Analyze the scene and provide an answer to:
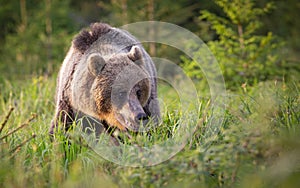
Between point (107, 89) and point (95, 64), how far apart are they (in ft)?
0.92

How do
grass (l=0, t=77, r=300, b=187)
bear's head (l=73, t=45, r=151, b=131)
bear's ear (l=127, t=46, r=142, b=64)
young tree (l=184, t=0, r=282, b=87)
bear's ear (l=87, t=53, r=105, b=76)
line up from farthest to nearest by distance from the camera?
young tree (l=184, t=0, r=282, b=87) < bear's ear (l=127, t=46, r=142, b=64) < bear's ear (l=87, t=53, r=105, b=76) < bear's head (l=73, t=45, r=151, b=131) < grass (l=0, t=77, r=300, b=187)

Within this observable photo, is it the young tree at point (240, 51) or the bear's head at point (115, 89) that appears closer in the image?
the bear's head at point (115, 89)

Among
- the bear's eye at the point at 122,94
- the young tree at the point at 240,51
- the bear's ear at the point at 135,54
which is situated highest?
the bear's ear at the point at 135,54

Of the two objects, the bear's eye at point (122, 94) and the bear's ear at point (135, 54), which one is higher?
the bear's ear at point (135, 54)

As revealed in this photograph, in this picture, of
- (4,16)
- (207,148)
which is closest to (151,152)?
(207,148)

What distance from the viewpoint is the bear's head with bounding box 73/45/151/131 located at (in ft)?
15.1

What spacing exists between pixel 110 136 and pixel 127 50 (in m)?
1.17

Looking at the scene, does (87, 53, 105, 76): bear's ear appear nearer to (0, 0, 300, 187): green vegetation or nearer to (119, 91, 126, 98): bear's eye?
(119, 91, 126, 98): bear's eye

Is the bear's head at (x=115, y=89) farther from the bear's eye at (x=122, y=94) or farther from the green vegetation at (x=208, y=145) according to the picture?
the green vegetation at (x=208, y=145)

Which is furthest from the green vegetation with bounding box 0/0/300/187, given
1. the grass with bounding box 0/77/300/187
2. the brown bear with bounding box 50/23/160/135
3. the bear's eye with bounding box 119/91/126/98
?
the bear's eye with bounding box 119/91/126/98

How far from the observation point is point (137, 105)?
180 inches

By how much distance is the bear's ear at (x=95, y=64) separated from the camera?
4.71 meters

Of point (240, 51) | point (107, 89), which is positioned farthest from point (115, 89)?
point (240, 51)

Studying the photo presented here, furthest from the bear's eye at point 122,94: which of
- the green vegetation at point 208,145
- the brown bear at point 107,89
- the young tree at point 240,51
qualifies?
the young tree at point 240,51
